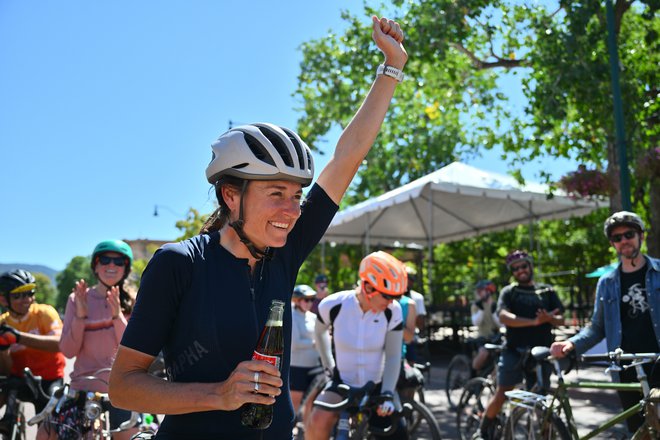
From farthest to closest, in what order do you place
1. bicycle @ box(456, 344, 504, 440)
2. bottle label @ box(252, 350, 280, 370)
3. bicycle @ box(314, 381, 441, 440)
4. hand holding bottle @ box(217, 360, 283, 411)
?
bicycle @ box(456, 344, 504, 440) → bicycle @ box(314, 381, 441, 440) → bottle label @ box(252, 350, 280, 370) → hand holding bottle @ box(217, 360, 283, 411)

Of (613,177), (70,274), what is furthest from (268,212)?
(70,274)

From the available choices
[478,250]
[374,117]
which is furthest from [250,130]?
[478,250]

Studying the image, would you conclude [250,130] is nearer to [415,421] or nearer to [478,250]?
[415,421]

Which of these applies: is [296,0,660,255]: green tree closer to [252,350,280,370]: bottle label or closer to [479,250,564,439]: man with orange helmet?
[479,250,564,439]: man with orange helmet

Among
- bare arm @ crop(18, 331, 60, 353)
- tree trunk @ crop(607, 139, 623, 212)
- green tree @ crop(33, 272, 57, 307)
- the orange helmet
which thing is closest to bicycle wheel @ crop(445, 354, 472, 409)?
tree trunk @ crop(607, 139, 623, 212)

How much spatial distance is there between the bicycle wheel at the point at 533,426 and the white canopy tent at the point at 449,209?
9.07 meters

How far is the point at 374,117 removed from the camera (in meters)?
2.73

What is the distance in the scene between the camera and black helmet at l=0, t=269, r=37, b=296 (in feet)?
20.6

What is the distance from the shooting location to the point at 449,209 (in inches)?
787

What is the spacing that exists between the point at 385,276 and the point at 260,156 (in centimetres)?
288

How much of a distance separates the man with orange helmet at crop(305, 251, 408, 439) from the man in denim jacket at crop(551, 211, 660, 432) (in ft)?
3.81

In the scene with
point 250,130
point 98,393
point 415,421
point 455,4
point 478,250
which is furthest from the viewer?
point 478,250

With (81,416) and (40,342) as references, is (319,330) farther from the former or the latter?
(40,342)

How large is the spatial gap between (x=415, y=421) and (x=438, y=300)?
14561 mm
